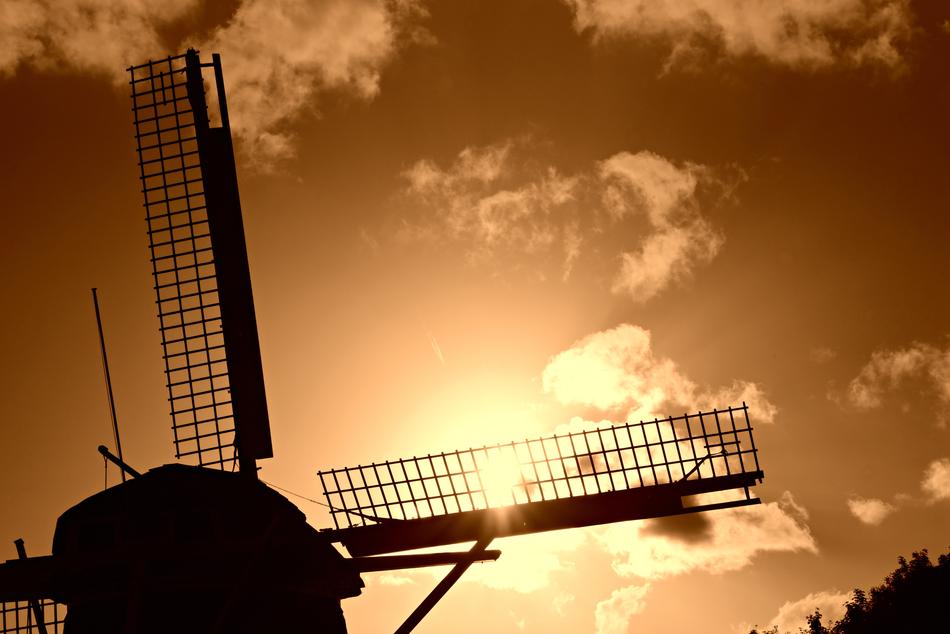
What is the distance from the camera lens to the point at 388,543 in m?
13.1

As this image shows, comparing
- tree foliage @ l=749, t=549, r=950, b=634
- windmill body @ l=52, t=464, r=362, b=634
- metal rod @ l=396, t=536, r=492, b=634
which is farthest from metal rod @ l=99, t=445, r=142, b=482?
tree foliage @ l=749, t=549, r=950, b=634

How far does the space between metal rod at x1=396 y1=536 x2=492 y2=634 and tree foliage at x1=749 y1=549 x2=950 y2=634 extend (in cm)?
3377

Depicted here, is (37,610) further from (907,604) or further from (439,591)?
(907,604)

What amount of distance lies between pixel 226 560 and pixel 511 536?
404 centimetres

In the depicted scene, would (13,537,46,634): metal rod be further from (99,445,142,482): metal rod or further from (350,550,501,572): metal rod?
(350,550,501,572): metal rod

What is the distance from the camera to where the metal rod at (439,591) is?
11.9 meters

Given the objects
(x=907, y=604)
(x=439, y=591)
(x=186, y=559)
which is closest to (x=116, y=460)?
(x=186, y=559)

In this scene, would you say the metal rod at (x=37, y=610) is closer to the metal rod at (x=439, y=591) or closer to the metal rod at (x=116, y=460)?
the metal rod at (x=116, y=460)

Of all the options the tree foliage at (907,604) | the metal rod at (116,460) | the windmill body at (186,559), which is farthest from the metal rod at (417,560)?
the tree foliage at (907,604)

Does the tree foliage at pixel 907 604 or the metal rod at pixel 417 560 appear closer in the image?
the metal rod at pixel 417 560

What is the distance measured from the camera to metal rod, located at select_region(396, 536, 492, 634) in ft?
39.1

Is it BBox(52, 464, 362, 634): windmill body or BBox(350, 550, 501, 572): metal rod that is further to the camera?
BBox(350, 550, 501, 572): metal rod

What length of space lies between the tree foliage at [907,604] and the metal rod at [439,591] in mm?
33774

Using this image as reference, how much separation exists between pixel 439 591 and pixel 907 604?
37.9 m
